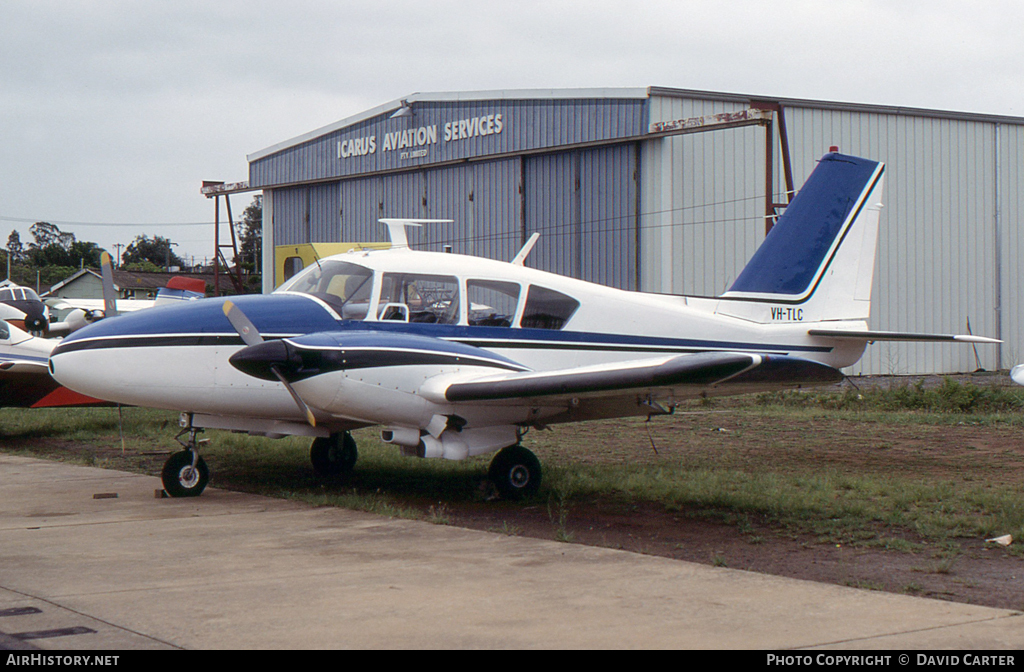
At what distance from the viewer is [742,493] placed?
9102 millimetres

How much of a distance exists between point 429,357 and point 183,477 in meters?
2.80

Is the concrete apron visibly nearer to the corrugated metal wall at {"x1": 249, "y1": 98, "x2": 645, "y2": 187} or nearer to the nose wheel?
the nose wheel

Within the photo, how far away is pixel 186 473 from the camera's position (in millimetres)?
9406

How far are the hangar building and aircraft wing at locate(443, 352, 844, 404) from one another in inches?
510

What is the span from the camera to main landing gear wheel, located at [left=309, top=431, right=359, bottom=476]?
11.0 metres

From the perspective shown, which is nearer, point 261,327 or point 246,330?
point 246,330

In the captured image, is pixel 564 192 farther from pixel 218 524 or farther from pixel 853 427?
pixel 218 524

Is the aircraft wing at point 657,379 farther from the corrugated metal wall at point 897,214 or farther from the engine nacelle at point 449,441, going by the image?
the corrugated metal wall at point 897,214

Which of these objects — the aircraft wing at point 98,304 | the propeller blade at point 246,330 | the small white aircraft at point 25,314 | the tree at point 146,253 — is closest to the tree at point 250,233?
the tree at point 146,253

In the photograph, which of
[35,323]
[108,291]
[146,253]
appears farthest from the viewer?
[146,253]

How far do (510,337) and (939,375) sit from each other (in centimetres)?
2005

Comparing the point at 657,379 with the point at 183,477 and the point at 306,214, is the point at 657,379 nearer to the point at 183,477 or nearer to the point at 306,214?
the point at 183,477

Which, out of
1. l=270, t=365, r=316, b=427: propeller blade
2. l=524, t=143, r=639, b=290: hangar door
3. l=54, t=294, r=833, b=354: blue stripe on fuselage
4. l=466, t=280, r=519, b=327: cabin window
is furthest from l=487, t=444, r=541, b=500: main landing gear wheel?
l=524, t=143, r=639, b=290: hangar door

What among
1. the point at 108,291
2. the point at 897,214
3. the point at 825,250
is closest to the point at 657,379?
the point at 825,250
